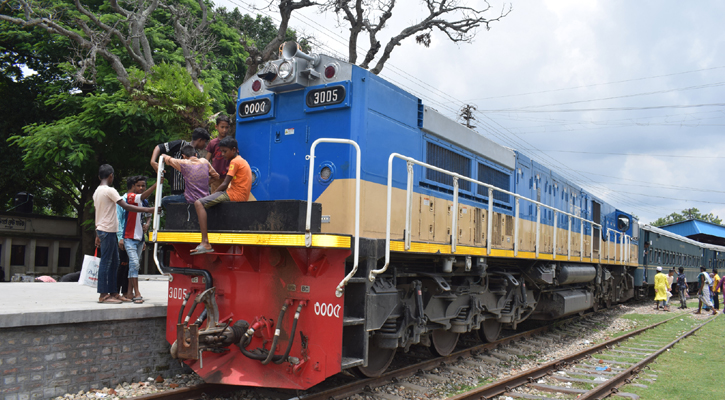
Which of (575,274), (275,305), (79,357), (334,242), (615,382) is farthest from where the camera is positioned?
(575,274)

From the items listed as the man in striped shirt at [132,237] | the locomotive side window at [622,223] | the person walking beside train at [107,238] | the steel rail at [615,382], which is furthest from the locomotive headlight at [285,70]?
the locomotive side window at [622,223]

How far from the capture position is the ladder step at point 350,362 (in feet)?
13.9

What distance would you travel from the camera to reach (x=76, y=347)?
15.9ft

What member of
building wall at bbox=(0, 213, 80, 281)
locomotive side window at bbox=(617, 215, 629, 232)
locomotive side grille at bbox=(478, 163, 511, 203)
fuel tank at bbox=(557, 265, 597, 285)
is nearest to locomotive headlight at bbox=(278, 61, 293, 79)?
locomotive side grille at bbox=(478, 163, 511, 203)

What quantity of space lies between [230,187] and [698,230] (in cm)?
4119

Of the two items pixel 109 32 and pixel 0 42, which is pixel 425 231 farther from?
pixel 0 42

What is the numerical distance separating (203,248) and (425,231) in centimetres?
258

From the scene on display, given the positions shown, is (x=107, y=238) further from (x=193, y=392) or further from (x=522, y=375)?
(x=522, y=375)

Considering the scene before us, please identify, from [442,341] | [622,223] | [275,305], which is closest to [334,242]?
[275,305]

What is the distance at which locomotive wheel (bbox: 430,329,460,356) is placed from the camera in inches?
262

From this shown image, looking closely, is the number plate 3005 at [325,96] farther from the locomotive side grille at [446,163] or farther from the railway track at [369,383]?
the railway track at [369,383]

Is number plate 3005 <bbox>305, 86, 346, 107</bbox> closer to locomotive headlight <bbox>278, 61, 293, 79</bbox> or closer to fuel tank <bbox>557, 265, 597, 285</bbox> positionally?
locomotive headlight <bbox>278, 61, 293, 79</bbox>

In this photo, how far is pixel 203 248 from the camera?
4.53 meters

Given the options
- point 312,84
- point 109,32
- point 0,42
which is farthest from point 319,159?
point 0,42
